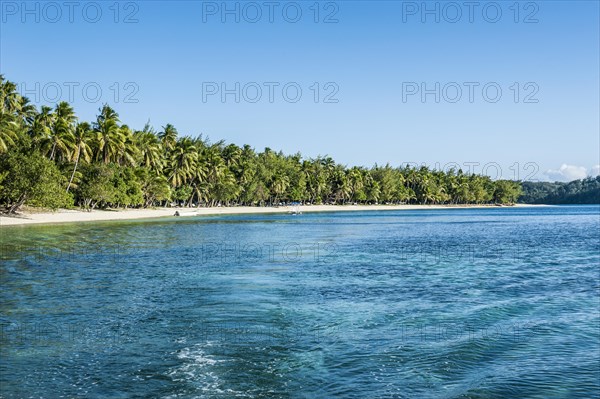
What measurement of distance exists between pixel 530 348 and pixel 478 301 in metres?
6.37

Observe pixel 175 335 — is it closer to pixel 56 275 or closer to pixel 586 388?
pixel 586 388

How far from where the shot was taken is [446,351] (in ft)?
41.5

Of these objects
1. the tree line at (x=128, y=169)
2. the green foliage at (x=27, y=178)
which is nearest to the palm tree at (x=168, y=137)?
the tree line at (x=128, y=169)

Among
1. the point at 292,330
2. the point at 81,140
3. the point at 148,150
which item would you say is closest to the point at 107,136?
the point at 81,140

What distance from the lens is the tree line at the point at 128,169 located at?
59812 millimetres

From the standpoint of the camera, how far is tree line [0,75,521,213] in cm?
5981

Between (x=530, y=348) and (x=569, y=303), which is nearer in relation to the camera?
(x=530, y=348)

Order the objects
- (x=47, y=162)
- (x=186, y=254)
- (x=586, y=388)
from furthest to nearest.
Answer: (x=47, y=162), (x=186, y=254), (x=586, y=388)

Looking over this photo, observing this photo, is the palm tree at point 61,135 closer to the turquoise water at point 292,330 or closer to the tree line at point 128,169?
the tree line at point 128,169

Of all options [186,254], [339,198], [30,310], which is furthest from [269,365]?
[339,198]

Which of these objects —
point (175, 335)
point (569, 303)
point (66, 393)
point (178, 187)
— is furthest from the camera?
point (178, 187)

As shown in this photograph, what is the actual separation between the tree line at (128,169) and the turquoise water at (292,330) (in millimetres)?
33616

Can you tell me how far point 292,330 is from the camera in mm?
14414

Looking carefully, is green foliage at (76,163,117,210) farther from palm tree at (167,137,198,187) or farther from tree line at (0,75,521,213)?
palm tree at (167,137,198,187)
